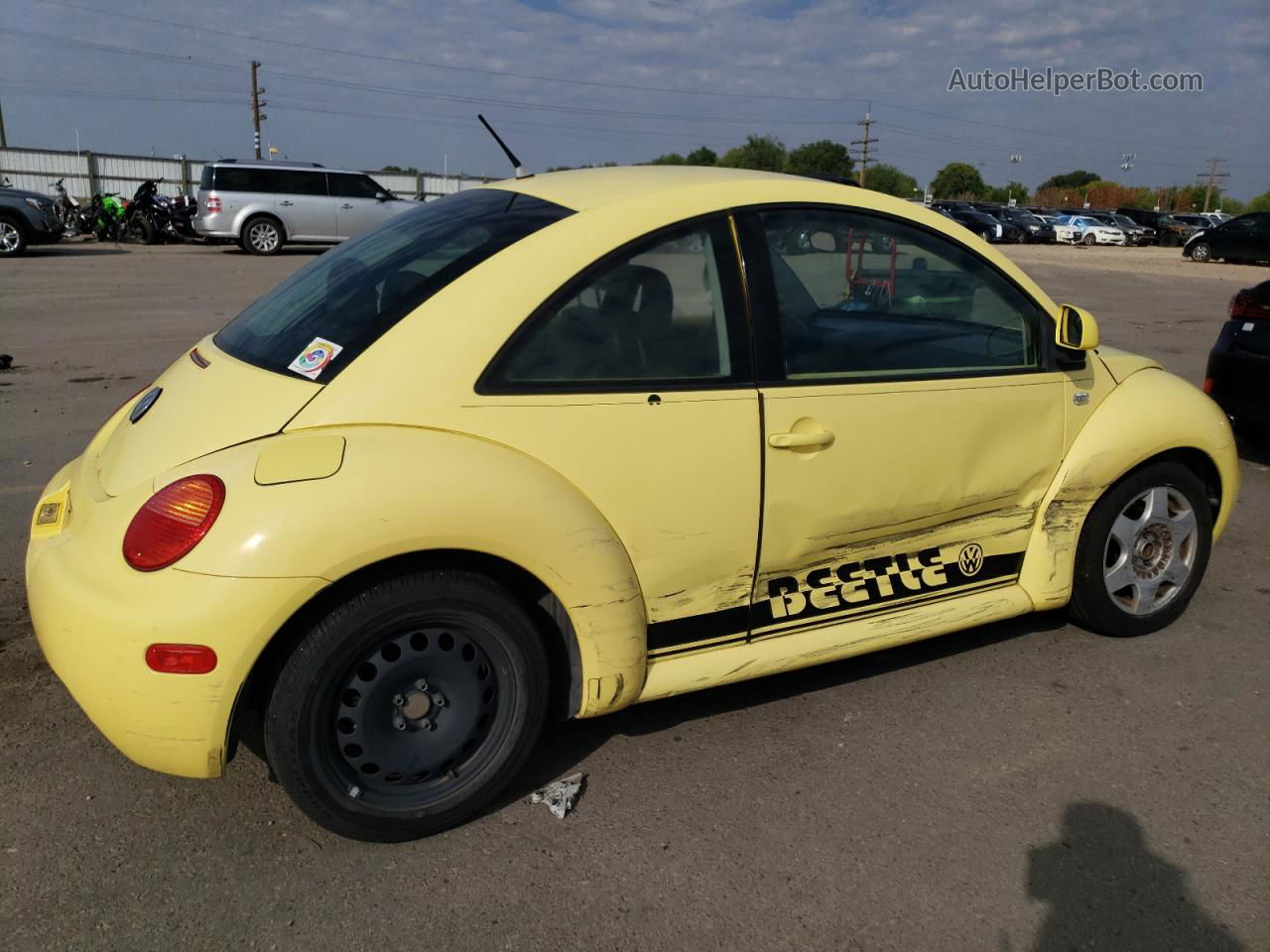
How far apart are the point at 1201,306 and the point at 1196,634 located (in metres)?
15.2

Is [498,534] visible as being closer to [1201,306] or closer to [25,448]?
[25,448]

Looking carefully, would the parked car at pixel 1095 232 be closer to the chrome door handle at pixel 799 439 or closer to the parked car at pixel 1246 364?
the parked car at pixel 1246 364

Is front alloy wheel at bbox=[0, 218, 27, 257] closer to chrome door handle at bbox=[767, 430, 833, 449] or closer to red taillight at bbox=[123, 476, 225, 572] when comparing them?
red taillight at bbox=[123, 476, 225, 572]

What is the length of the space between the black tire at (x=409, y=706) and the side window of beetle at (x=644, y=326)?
1.98ft

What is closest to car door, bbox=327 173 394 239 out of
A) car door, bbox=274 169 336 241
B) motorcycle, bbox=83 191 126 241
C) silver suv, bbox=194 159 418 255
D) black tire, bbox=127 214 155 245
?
silver suv, bbox=194 159 418 255

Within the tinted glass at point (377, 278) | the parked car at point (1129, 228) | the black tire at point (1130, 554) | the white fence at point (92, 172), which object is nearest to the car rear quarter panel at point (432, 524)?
the tinted glass at point (377, 278)

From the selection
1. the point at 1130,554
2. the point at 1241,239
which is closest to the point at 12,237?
the point at 1130,554

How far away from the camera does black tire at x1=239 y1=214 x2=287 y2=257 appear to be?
20.7 meters

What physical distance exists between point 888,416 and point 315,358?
171 cm

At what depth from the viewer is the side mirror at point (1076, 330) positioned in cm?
337

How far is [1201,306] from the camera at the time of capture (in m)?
16.8

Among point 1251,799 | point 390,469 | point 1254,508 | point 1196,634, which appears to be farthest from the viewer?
point 1254,508

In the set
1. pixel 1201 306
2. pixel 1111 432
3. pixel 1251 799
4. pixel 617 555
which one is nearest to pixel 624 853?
pixel 617 555

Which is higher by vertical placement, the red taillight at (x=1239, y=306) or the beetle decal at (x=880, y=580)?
the red taillight at (x=1239, y=306)
